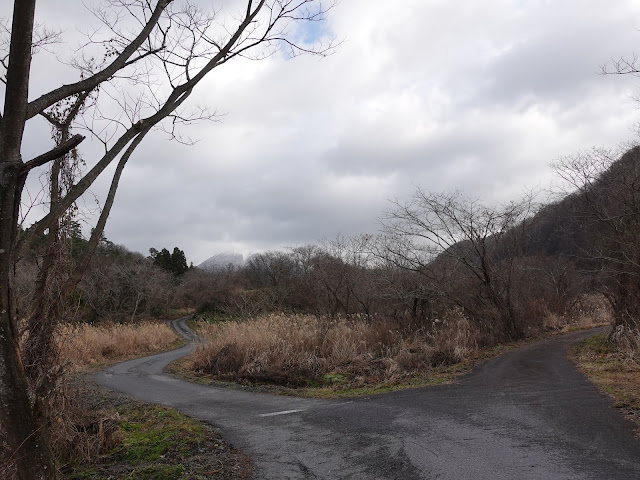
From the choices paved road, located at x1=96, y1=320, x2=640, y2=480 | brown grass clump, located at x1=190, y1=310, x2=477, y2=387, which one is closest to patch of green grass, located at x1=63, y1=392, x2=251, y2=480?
paved road, located at x1=96, y1=320, x2=640, y2=480

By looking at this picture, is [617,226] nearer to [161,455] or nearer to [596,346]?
[596,346]

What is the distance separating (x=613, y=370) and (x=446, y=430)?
5500 mm

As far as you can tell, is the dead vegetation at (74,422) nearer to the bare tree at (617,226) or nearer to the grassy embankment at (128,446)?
the grassy embankment at (128,446)

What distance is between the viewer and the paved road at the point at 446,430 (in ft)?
16.2

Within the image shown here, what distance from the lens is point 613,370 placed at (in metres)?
9.93

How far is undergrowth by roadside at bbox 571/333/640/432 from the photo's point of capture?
7.02 metres

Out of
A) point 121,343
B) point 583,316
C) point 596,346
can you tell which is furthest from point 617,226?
point 121,343

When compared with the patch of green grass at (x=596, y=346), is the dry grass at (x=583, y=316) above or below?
above

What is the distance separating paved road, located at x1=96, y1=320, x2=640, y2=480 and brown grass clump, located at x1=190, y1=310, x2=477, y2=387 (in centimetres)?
176

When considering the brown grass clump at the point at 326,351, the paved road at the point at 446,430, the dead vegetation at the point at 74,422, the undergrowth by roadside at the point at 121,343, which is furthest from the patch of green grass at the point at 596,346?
the undergrowth by roadside at the point at 121,343

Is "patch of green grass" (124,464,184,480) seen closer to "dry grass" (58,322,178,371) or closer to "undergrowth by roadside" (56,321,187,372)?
"undergrowth by roadside" (56,321,187,372)

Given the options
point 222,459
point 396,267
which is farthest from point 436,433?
point 396,267

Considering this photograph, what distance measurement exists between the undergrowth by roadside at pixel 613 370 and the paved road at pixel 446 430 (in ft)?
0.77

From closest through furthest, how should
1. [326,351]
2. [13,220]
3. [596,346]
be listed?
[13,220]
[326,351]
[596,346]
